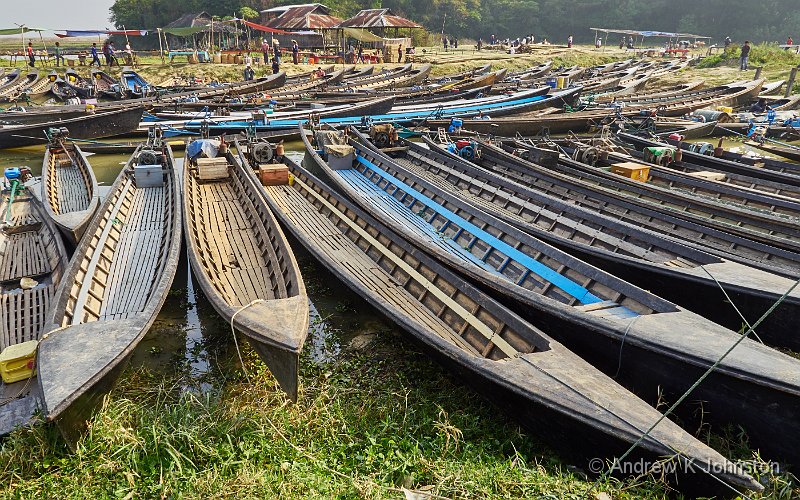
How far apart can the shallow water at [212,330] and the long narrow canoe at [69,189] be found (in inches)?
81.7

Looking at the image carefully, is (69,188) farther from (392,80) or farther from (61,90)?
(392,80)

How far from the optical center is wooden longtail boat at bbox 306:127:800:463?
494 centimetres

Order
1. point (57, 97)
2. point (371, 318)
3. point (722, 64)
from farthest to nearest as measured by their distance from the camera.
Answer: point (722, 64) < point (57, 97) < point (371, 318)

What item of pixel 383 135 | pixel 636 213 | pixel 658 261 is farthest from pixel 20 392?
pixel 383 135

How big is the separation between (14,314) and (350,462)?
5.96m

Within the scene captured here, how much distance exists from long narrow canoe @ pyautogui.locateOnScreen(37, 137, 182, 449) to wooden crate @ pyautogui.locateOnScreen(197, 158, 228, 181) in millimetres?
737

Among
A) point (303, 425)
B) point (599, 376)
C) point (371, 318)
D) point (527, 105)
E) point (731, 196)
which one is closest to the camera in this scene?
point (599, 376)

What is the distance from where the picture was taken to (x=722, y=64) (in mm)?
43656

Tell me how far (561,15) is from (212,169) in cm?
7947

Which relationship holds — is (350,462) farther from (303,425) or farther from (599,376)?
(599,376)

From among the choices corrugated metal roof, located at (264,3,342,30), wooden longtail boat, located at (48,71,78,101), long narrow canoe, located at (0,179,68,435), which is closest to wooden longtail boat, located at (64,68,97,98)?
wooden longtail boat, located at (48,71,78,101)

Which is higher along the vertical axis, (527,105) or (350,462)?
(527,105)

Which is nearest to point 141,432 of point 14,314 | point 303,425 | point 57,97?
point 303,425

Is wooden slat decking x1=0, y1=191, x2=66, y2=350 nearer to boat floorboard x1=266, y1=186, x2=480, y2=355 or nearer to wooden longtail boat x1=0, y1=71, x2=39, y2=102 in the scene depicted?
boat floorboard x1=266, y1=186, x2=480, y2=355
